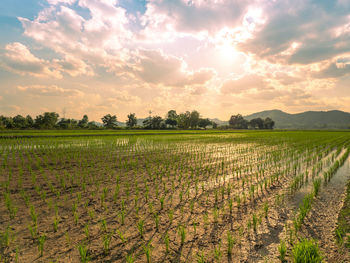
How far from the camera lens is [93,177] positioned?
7.43 meters

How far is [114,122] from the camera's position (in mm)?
96438

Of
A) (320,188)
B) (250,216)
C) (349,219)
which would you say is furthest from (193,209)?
(320,188)

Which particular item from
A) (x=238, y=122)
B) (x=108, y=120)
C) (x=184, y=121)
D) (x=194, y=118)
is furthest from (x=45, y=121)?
(x=238, y=122)

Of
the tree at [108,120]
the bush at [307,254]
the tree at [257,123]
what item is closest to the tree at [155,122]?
the tree at [108,120]

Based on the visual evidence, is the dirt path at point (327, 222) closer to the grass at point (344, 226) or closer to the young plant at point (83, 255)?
the grass at point (344, 226)

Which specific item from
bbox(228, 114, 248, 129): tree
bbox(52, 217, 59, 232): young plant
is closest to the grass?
bbox(52, 217, 59, 232): young plant

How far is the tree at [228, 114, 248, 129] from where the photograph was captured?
147 meters

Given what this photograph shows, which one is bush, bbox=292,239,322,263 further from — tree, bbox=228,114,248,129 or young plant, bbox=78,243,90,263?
tree, bbox=228,114,248,129

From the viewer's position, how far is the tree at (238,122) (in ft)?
483

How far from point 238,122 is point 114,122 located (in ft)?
330

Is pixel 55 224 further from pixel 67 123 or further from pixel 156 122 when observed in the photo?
pixel 67 123

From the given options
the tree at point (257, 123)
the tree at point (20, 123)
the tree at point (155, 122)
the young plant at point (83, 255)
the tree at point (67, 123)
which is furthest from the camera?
the tree at point (257, 123)

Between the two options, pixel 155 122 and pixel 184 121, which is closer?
pixel 155 122

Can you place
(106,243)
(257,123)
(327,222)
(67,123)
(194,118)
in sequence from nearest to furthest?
1. (106,243)
2. (327,222)
3. (67,123)
4. (194,118)
5. (257,123)
